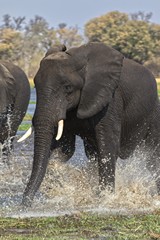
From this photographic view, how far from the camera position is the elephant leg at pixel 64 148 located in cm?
961

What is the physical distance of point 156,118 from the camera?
34.1 ft

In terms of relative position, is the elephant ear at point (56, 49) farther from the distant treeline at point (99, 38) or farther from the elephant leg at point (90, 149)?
the distant treeline at point (99, 38)

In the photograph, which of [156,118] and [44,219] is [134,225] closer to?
[44,219]

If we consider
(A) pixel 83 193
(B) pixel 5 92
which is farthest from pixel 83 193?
(B) pixel 5 92

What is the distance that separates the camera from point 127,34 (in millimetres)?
94062

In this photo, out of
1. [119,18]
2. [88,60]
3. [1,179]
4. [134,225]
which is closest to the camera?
[134,225]

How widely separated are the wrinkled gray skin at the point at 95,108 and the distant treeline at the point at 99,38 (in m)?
74.1

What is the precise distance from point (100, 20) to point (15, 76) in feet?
294

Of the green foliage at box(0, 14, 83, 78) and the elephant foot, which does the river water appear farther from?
the green foliage at box(0, 14, 83, 78)

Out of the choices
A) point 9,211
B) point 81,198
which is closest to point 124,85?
point 81,198

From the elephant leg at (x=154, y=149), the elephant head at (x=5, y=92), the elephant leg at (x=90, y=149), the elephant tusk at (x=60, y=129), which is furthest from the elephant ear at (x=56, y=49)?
the elephant head at (x=5, y=92)

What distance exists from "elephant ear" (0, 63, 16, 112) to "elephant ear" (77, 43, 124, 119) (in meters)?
5.27

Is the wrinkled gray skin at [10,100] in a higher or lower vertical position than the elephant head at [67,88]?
lower

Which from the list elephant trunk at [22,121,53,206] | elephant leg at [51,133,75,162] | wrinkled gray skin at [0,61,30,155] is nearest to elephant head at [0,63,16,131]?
wrinkled gray skin at [0,61,30,155]
